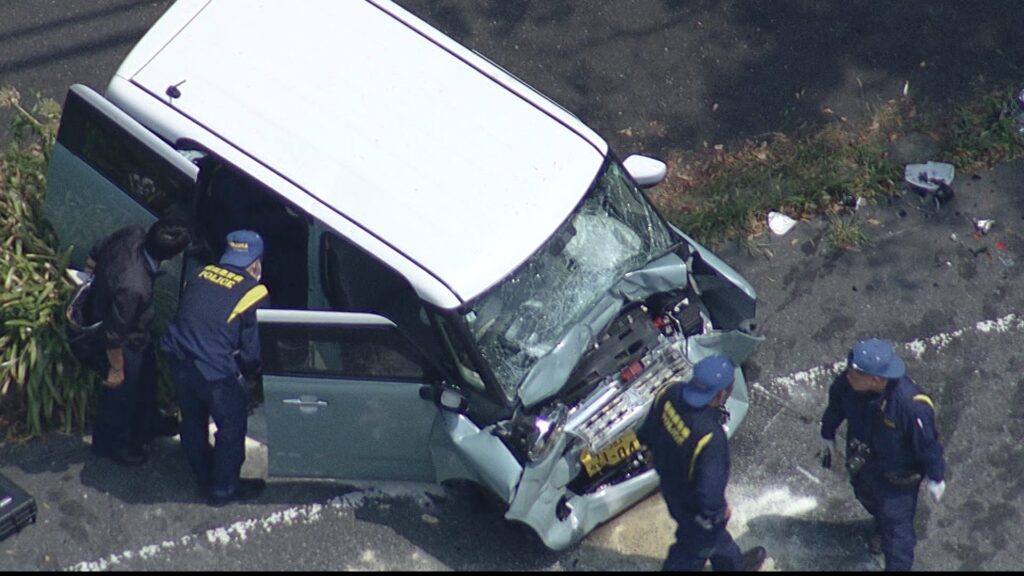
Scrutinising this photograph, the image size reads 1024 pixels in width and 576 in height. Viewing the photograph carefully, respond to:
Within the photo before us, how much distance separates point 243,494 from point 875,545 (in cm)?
365

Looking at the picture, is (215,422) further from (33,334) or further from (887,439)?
(887,439)

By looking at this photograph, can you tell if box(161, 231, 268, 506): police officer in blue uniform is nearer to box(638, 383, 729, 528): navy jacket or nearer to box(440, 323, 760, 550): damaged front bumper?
box(440, 323, 760, 550): damaged front bumper

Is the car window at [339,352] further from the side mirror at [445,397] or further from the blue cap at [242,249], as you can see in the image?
the blue cap at [242,249]

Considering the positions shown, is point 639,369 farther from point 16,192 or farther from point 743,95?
point 16,192

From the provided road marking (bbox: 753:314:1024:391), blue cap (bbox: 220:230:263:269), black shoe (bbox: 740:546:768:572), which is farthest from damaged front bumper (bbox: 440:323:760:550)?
blue cap (bbox: 220:230:263:269)

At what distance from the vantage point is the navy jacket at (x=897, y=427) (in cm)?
649

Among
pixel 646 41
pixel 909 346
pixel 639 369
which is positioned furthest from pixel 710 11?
pixel 639 369

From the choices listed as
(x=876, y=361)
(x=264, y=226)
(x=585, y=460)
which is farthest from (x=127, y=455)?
(x=876, y=361)

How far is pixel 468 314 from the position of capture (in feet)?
21.4

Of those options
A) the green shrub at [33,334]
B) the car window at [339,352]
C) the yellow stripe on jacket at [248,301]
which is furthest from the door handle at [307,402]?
the green shrub at [33,334]

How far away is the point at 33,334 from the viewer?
7504 mm

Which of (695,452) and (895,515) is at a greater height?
(695,452)

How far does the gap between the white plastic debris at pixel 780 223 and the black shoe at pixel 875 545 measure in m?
2.44

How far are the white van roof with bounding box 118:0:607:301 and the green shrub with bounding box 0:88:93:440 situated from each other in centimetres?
140
